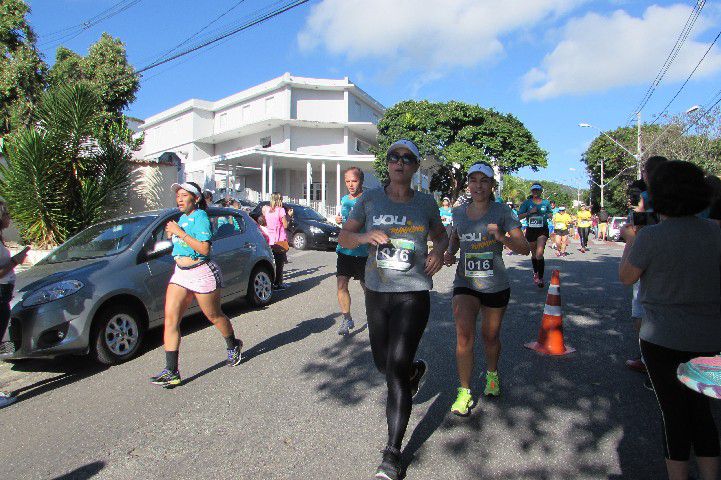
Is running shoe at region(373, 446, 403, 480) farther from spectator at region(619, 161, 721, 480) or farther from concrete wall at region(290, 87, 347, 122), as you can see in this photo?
concrete wall at region(290, 87, 347, 122)

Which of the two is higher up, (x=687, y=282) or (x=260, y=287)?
(x=687, y=282)

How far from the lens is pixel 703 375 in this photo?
198 cm

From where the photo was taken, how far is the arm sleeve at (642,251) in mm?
2371

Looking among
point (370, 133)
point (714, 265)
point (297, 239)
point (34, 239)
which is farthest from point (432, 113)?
point (714, 265)

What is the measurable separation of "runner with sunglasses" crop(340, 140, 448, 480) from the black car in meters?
12.8

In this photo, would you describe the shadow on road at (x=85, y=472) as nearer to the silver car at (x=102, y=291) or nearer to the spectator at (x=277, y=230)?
the silver car at (x=102, y=291)

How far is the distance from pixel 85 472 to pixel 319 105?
33.3m

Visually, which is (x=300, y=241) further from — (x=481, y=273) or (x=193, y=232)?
(x=481, y=273)

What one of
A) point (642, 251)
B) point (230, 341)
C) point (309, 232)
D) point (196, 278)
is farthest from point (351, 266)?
point (309, 232)

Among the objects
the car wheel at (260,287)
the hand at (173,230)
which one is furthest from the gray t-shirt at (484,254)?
the car wheel at (260,287)

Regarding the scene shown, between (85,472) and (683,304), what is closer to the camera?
(683,304)

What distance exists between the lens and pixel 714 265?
2.32 meters

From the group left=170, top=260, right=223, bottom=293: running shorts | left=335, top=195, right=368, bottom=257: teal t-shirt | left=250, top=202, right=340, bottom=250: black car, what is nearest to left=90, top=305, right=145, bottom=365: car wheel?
left=170, top=260, right=223, bottom=293: running shorts

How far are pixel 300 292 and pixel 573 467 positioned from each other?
6.61 meters
